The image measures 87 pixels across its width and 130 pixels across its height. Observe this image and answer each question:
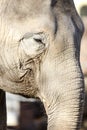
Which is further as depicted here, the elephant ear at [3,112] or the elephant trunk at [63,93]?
the elephant ear at [3,112]

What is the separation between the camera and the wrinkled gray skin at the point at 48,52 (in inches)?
90.9

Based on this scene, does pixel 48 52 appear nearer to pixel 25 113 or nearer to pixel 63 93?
pixel 63 93

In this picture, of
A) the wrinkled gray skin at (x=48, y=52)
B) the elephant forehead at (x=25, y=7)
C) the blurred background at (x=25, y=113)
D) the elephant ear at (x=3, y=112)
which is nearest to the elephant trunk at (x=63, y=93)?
the wrinkled gray skin at (x=48, y=52)

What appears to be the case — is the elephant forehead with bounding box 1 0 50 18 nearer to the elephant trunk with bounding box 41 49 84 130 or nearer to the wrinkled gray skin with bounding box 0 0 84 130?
the wrinkled gray skin with bounding box 0 0 84 130

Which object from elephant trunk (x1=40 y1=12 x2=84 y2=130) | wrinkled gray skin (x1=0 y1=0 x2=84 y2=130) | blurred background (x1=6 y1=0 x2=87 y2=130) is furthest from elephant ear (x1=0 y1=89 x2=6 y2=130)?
blurred background (x1=6 y1=0 x2=87 y2=130)

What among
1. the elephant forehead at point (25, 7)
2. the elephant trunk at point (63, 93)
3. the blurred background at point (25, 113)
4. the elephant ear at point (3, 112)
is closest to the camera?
the elephant trunk at point (63, 93)

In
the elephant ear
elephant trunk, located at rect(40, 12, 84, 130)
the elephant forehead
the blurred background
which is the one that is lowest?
the blurred background

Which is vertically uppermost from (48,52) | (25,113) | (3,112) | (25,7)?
(25,7)

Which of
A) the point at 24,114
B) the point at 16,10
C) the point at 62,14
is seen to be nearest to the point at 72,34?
the point at 62,14

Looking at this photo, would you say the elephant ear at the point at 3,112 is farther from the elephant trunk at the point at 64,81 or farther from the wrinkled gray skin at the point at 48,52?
the elephant trunk at the point at 64,81

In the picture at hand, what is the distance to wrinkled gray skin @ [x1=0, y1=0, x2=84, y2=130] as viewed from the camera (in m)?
2.31

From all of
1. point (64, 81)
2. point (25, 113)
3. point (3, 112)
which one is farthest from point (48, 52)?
point (25, 113)

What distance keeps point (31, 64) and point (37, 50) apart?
81 mm

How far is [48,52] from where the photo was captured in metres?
2.37
